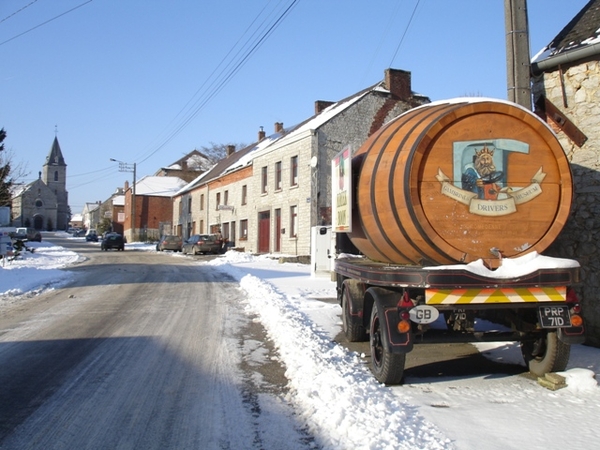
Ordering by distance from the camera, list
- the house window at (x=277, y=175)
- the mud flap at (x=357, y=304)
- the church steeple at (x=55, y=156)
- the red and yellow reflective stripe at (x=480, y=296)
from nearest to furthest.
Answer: the red and yellow reflective stripe at (x=480, y=296) < the mud flap at (x=357, y=304) < the house window at (x=277, y=175) < the church steeple at (x=55, y=156)

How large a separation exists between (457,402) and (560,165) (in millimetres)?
2477

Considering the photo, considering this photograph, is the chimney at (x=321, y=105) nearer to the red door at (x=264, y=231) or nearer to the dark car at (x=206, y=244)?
the red door at (x=264, y=231)

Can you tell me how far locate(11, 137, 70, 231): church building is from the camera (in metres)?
118

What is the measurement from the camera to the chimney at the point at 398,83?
95.1 feet

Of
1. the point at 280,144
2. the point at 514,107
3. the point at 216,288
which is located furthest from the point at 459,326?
the point at 280,144

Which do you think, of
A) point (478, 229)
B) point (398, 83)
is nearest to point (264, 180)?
point (398, 83)

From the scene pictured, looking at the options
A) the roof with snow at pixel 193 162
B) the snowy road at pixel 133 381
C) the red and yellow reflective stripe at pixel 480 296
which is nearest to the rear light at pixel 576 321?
the red and yellow reflective stripe at pixel 480 296

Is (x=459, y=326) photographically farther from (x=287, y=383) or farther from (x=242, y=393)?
(x=242, y=393)

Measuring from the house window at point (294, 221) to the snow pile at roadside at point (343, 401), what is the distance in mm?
20404

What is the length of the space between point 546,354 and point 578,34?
455 centimetres

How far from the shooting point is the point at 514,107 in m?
5.32


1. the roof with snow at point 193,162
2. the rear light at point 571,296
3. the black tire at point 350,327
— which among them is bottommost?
the black tire at point 350,327

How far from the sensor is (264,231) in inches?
1288

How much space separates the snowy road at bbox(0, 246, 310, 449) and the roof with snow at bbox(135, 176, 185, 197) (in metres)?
57.4
